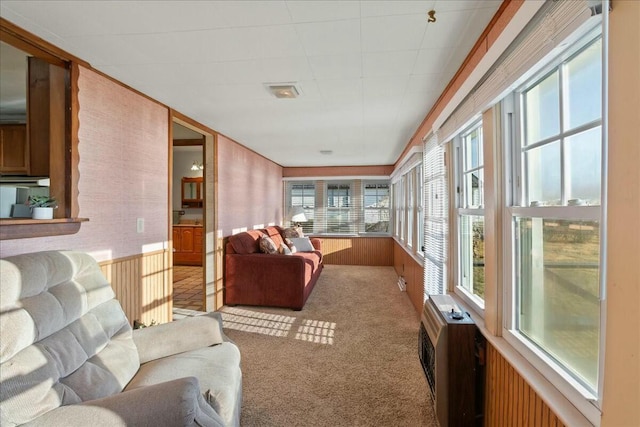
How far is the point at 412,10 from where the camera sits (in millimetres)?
1429

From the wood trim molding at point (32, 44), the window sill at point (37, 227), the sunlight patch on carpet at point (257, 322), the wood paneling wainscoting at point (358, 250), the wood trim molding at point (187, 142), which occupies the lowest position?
the sunlight patch on carpet at point (257, 322)

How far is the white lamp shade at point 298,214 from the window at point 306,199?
9.1 inches

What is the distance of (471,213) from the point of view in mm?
2098

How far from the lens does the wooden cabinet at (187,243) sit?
6.73 m

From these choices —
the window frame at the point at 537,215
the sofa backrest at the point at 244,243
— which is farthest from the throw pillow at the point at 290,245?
the window frame at the point at 537,215

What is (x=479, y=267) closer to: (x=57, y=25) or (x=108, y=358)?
(x=108, y=358)

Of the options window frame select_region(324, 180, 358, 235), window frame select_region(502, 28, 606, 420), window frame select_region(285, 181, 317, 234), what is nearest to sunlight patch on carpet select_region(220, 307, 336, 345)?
window frame select_region(502, 28, 606, 420)

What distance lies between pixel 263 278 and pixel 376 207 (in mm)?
3919

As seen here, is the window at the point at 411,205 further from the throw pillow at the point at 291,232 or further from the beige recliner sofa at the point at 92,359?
the beige recliner sofa at the point at 92,359

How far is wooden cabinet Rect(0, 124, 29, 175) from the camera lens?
2.06 m

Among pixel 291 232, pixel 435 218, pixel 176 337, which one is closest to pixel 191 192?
pixel 291 232

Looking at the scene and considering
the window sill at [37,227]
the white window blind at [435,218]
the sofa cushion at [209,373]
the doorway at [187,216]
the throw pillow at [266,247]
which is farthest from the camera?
the doorway at [187,216]

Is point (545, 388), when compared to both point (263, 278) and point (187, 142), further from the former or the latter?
point (187, 142)

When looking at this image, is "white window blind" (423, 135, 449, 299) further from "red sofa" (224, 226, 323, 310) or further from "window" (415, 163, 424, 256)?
"red sofa" (224, 226, 323, 310)
